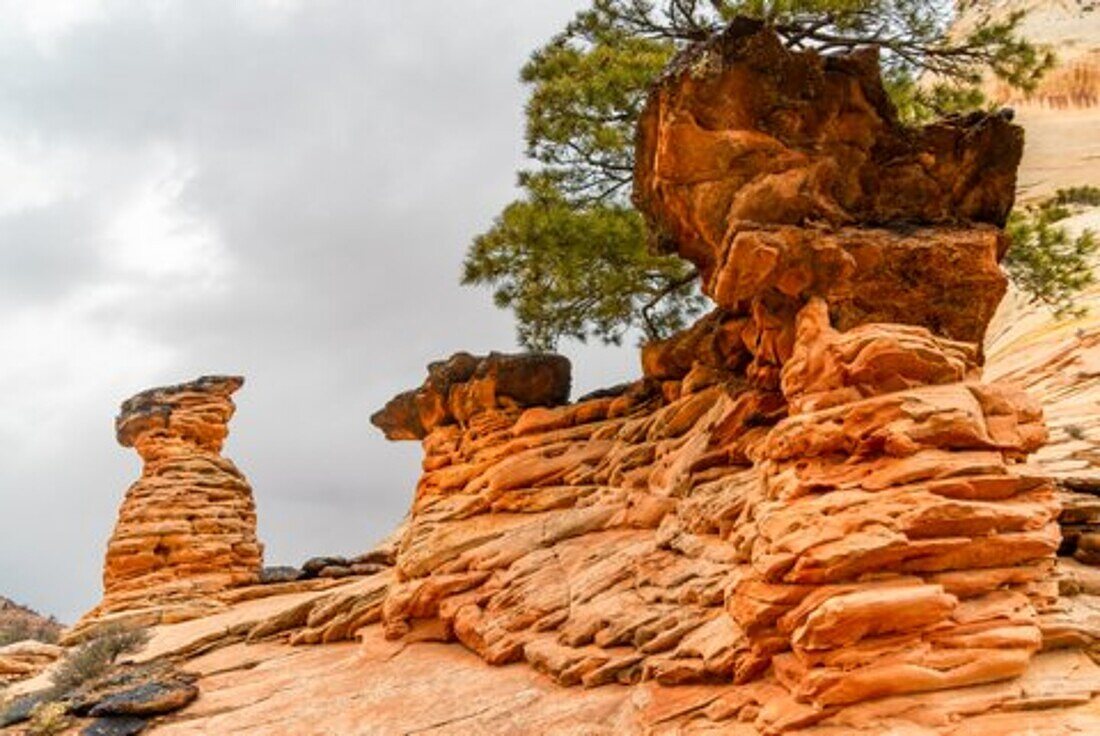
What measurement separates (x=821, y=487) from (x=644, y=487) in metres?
5.44

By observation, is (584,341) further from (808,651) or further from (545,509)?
(808,651)

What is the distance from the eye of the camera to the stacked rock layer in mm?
6637

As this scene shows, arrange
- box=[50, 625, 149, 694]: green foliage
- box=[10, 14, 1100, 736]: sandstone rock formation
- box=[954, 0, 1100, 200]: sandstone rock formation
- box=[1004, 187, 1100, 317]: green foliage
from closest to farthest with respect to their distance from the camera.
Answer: box=[10, 14, 1100, 736]: sandstone rock formation, box=[1004, 187, 1100, 317]: green foliage, box=[50, 625, 149, 694]: green foliage, box=[954, 0, 1100, 200]: sandstone rock formation

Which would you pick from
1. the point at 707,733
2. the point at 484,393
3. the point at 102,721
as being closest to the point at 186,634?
the point at 102,721

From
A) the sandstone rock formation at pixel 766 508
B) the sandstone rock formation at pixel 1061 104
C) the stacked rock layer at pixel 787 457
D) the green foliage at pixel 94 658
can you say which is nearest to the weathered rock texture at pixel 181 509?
the green foliage at pixel 94 658

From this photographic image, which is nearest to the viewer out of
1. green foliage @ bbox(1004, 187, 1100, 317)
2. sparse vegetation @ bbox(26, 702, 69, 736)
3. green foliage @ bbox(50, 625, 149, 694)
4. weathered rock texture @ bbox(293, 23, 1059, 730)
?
weathered rock texture @ bbox(293, 23, 1059, 730)

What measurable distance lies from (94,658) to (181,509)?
7.69 meters

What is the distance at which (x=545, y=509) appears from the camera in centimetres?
1390

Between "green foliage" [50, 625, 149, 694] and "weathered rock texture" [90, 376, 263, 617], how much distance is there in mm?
3917

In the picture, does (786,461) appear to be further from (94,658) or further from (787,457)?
(94,658)

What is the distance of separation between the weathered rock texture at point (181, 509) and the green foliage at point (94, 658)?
154 inches

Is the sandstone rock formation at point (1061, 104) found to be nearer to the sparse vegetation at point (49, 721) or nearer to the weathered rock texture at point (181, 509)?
the weathered rock texture at point (181, 509)

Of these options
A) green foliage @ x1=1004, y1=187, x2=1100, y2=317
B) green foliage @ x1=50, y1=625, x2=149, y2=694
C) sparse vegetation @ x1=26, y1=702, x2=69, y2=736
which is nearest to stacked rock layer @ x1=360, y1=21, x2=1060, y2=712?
green foliage @ x1=1004, y1=187, x2=1100, y2=317

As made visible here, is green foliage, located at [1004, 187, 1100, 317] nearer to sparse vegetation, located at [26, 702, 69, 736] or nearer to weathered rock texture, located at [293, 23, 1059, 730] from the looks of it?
weathered rock texture, located at [293, 23, 1059, 730]
